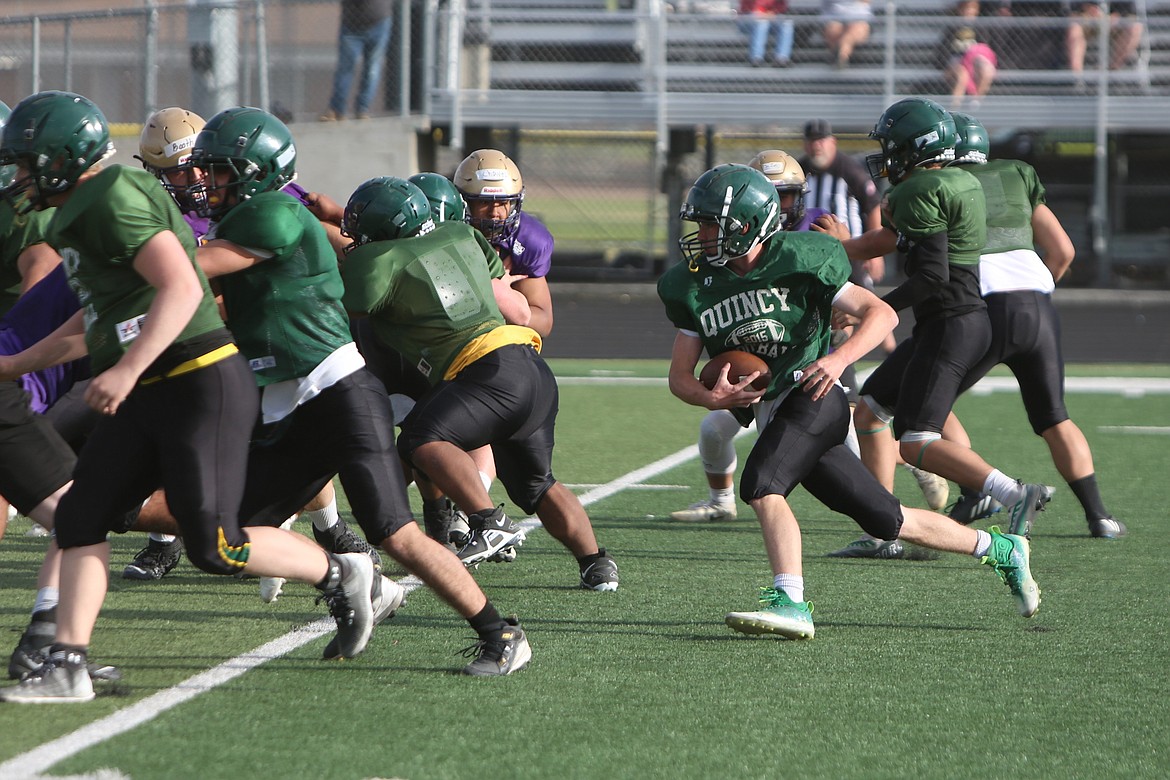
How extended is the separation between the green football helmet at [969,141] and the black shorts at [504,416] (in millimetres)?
2166

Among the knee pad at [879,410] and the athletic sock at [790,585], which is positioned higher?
the knee pad at [879,410]

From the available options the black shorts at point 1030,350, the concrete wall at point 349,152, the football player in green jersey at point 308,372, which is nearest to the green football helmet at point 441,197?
the football player in green jersey at point 308,372

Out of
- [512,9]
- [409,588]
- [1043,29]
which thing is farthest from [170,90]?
[409,588]

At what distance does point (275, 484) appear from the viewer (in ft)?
14.1

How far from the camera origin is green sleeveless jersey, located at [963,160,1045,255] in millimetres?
6449

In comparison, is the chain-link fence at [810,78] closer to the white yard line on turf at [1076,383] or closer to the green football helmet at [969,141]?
the white yard line on turf at [1076,383]

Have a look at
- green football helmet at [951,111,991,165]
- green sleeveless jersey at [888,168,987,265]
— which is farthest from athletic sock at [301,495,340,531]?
green football helmet at [951,111,991,165]

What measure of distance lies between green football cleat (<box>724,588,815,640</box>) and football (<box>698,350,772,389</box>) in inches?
25.7

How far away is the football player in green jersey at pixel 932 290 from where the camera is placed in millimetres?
5711

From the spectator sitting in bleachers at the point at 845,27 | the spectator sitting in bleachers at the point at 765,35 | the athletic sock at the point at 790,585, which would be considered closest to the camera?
the athletic sock at the point at 790,585

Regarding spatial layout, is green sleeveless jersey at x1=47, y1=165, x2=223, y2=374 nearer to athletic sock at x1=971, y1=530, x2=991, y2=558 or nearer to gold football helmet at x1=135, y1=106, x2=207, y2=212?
gold football helmet at x1=135, y1=106, x2=207, y2=212

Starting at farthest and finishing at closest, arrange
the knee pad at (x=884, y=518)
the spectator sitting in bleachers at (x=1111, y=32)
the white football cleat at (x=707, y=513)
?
the spectator sitting in bleachers at (x=1111, y=32), the white football cleat at (x=707, y=513), the knee pad at (x=884, y=518)

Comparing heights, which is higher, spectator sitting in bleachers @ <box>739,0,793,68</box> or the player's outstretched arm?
spectator sitting in bleachers @ <box>739,0,793,68</box>

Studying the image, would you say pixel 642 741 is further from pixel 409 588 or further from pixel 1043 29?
pixel 1043 29
